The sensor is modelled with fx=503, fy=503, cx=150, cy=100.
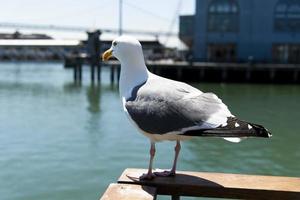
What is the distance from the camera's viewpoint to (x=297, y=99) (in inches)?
1276

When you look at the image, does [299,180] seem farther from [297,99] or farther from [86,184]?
[297,99]

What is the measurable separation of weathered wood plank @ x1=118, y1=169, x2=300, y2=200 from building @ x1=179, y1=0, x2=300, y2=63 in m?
49.9

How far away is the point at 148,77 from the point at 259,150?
33.2 feet

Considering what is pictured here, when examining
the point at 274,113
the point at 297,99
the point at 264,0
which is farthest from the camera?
the point at 264,0

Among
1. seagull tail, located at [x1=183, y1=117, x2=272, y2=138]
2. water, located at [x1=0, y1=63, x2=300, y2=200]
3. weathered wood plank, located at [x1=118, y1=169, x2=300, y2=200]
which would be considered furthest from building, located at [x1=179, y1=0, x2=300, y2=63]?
seagull tail, located at [x1=183, y1=117, x2=272, y2=138]

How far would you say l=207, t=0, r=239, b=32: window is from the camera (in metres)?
54.2

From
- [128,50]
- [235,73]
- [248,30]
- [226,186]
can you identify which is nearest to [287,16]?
[248,30]

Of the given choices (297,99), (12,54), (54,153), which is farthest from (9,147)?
(12,54)

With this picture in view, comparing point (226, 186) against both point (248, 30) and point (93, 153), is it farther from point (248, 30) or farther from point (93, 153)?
point (248, 30)

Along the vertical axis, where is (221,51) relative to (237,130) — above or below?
below

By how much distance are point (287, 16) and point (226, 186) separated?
5220cm

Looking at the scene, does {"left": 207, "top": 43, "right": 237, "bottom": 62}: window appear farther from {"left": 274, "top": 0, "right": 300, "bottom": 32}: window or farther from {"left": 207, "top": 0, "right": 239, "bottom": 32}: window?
{"left": 274, "top": 0, "right": 300, "bottom": 32}: window

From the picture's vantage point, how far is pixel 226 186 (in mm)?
3994

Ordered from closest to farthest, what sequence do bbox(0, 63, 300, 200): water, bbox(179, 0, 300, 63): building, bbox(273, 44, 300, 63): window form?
bbox(0, 63, 300, 200): water
bbox(179, 0, 300, 63): building
bbox(273, 44, 300, 63): window
